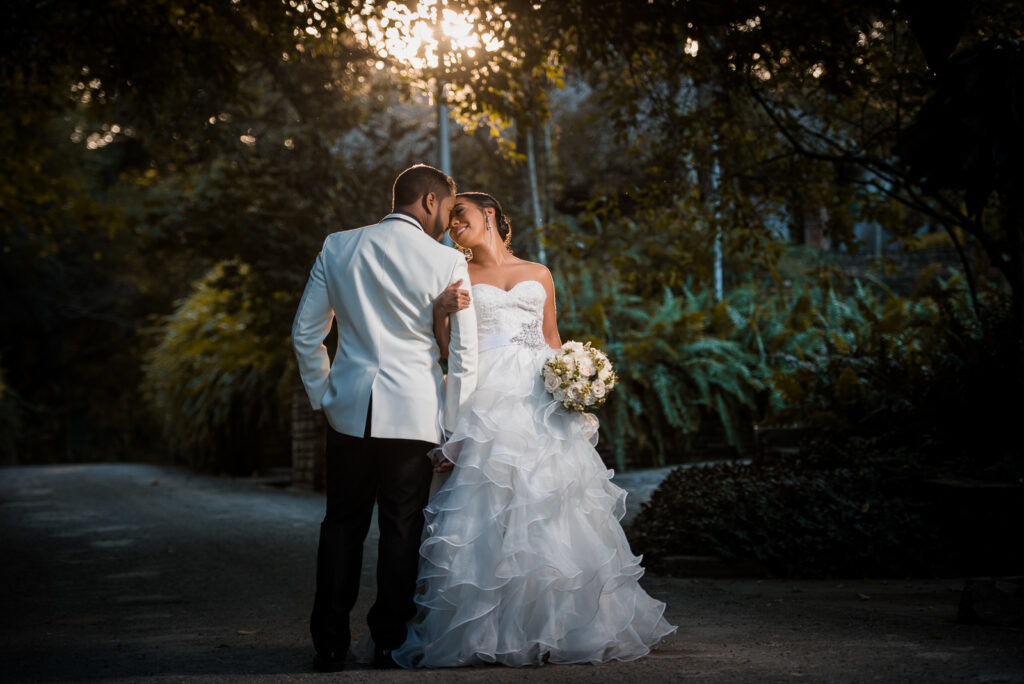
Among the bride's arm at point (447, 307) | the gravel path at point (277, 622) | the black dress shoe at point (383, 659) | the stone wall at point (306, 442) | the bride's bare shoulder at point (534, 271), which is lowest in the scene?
the gravel path at point (277, 622)

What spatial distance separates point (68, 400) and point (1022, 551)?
113 ft

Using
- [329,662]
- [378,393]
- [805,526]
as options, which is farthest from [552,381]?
[805,526]

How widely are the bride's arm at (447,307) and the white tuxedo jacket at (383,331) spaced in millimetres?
Answer: 37

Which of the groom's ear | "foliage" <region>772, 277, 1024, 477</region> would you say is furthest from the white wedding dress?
"foliage" <region>772, 277, 1024, 477</region>

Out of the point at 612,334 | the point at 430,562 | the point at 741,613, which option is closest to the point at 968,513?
the point at 741,613

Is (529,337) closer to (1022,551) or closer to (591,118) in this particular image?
(1022,551)

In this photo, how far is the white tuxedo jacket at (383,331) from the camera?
454 cm

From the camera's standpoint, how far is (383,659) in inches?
181

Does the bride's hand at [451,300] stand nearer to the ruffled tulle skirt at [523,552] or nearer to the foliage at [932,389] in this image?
the ruffled tulle skirt at [523,552]

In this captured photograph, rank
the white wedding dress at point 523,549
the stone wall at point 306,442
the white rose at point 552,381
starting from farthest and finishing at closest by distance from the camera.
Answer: the stone wall at point 306,442, the white rose at point 552,381, the white wedding dress at point 523,549

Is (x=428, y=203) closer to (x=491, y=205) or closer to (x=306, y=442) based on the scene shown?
(x=491, y=205)

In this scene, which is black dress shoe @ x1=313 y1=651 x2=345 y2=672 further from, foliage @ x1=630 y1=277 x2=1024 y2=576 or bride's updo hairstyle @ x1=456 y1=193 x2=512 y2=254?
foliage @ x1=630 y1=277 x2=1024 y2=576

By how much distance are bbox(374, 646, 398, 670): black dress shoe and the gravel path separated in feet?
0.35

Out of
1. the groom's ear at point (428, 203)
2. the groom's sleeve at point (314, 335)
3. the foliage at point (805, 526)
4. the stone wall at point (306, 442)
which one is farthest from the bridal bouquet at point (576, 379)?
the stone wall at point (306, 442)
